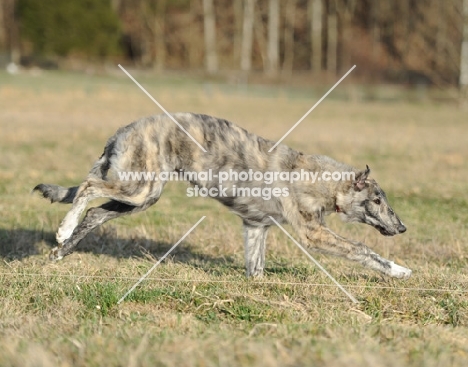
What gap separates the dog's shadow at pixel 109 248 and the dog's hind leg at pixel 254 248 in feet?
1.50

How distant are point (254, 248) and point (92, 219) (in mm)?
1753

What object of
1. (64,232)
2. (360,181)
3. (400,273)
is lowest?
(400,273)

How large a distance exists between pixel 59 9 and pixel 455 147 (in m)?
49.9

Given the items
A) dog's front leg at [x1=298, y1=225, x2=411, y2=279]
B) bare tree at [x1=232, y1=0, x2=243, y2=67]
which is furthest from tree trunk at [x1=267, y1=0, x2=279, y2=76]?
dog's front leg at [x1=298, y1=225, x2=411, y2=279]

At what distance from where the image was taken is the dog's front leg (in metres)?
7.95

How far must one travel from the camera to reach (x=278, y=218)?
827 cm

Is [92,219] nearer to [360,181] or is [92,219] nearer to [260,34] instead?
[360,181]

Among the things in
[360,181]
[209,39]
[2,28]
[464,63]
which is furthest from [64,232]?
[2,28]

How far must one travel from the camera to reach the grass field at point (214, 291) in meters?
5.43

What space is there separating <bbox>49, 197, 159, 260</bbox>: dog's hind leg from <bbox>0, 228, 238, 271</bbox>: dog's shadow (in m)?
0.65

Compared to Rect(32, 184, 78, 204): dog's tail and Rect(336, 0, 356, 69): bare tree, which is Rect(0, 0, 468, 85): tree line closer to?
Rect(336, 0, 356, 69): bare tree

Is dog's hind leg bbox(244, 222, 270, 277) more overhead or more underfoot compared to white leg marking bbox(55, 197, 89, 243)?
more underfoot

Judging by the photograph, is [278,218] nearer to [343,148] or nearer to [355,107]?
[343,148]

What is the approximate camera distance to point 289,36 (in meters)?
75.6
